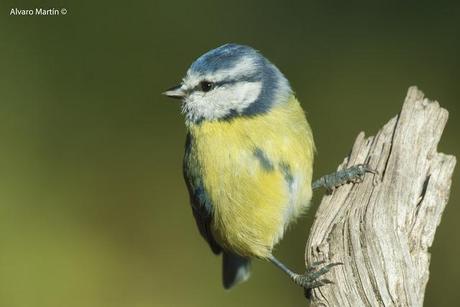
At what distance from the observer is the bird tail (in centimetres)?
362

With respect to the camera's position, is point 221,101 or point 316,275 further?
point 221,101

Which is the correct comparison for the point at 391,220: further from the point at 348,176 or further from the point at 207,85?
the point at 207,85

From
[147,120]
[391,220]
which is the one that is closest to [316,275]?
[391,220]

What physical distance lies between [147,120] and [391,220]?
205 cm

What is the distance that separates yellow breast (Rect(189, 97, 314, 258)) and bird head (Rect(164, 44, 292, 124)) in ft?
0.14

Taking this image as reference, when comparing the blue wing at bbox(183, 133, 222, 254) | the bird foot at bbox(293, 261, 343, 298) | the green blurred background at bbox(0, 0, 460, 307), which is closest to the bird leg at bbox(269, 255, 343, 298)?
the bird foot at bbox(293, 261, 343, 298)

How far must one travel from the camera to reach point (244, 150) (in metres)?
2.79

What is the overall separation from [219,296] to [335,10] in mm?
1786

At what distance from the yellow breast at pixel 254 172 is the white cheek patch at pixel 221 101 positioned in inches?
1.7

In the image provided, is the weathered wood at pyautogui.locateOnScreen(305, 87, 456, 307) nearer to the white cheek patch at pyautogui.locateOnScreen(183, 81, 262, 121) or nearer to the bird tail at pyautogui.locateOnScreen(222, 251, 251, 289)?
the white cheek patch at pyautogui.locateOnScreen(183, 81, 262, 121)

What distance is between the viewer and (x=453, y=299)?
12.2 ft

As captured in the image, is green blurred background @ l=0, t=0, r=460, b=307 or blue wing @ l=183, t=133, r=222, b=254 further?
green blurred background @ l=0, t=0, r=460, b=307

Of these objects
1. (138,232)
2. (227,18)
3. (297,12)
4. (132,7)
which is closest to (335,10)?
(297,12)

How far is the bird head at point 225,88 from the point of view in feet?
9.53
